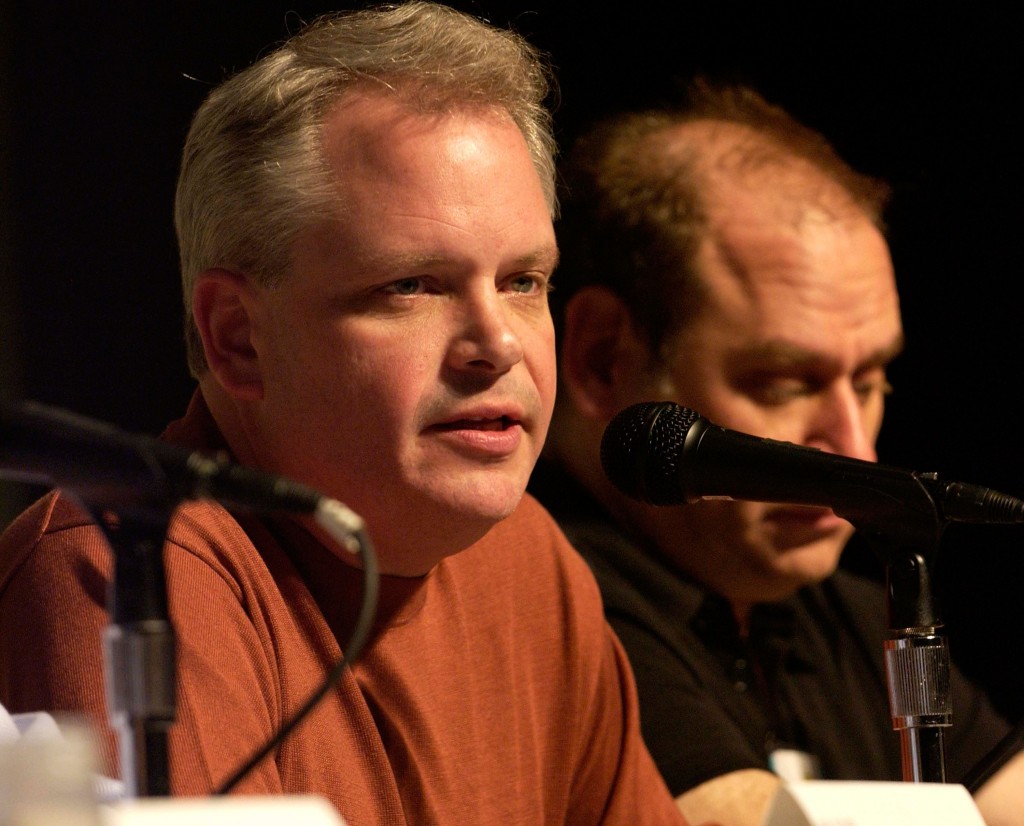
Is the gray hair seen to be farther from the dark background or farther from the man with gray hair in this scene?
the dark background

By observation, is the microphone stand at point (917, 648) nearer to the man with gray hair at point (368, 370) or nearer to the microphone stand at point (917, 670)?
the microphone stand at point (917, 670)

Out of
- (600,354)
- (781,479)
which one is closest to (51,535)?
(781,479)

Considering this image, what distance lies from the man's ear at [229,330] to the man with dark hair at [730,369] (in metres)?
0.89

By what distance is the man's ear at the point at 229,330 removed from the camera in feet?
5.57

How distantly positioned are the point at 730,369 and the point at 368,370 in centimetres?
102

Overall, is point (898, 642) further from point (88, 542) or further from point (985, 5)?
point (985, 5)

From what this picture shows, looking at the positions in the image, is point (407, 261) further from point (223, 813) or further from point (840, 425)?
point (840, 425)

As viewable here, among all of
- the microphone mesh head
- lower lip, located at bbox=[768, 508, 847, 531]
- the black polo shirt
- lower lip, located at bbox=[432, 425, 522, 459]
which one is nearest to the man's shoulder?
lower lip, located at bbox=[432, 425, 522, 459]

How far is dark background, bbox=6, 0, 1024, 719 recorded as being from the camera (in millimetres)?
2176

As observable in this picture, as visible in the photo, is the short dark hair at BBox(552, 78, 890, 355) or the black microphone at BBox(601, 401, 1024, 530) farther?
the short dark hair at BBox(552, 78, 890, 355)

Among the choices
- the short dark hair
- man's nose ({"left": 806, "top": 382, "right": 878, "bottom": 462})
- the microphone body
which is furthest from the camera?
the short dark hair

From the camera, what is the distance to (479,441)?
5.35 ft

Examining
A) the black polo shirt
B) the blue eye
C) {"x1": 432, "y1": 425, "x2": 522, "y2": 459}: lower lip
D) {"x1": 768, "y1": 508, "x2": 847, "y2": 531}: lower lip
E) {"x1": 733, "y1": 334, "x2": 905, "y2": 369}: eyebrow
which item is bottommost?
the black polo shirt

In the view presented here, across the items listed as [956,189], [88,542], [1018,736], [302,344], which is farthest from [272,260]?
[956,189]
